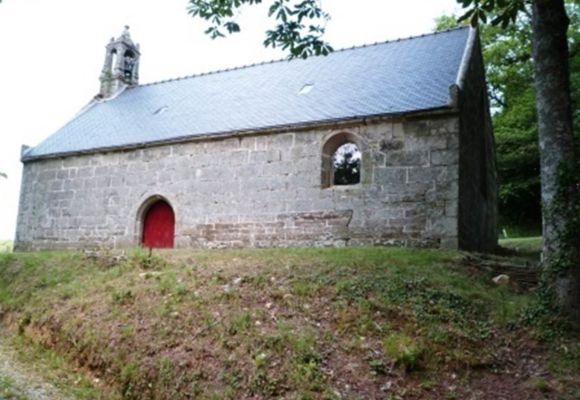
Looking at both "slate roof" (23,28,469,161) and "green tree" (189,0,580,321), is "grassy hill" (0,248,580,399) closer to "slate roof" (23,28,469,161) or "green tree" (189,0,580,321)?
"green tree" (189,0,580,321)

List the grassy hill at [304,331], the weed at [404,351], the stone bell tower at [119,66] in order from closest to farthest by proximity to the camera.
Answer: the grassy hill at [304,331] < the weed at [404,351] < the stone bell tower at [119,66]

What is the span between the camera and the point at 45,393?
6.15 m

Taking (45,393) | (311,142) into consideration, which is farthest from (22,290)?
(311,142)

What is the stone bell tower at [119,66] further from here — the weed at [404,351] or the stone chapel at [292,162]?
the weed at [404,351]

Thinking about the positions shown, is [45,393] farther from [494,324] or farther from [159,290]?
[494,324]

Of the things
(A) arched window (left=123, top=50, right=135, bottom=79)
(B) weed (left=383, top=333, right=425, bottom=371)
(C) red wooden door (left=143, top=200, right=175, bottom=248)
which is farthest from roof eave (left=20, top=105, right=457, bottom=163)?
(B) weed (left=383, top=333, right=425, bottom=371)

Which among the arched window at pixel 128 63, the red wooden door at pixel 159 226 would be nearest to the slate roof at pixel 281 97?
the red wooden door at pixel 159 226

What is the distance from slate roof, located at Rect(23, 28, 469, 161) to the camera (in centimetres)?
1217

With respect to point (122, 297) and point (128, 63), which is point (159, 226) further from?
point (128, 63)

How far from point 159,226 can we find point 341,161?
5.34 meters

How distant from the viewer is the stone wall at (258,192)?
10.7 metres

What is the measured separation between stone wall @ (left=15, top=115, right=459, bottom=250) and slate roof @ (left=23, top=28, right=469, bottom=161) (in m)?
0.48

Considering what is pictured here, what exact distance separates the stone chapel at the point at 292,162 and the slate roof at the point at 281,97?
0.06 meters

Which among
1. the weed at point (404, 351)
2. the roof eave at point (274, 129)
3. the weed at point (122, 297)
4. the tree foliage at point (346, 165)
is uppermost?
the roof eave at point (274, 129)
